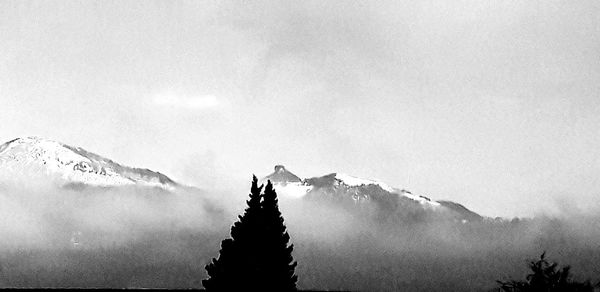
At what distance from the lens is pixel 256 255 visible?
37781 millimetres

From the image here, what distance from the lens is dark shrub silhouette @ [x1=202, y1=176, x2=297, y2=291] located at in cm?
3712

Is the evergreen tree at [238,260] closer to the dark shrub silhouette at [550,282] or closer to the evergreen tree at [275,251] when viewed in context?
the evergreen tree at [275,251]

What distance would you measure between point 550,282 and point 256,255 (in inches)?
644

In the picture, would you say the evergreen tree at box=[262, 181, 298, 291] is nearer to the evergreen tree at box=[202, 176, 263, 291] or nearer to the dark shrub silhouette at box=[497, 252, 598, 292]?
the evergreen tree at box=[202, 176, 263, 291]

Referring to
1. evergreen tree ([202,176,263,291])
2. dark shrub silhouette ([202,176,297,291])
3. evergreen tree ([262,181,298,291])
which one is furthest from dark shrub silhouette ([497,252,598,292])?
evergreen tree ([202,176,263,291])

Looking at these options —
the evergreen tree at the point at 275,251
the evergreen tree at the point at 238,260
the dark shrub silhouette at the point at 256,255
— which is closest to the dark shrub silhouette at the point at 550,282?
the dark shrub silhouette at the point at 256,255

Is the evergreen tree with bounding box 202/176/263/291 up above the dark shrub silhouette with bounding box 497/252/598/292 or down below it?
above

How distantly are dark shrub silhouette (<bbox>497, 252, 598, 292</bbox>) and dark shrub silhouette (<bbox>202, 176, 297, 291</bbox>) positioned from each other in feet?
46.0

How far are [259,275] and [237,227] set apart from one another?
2822mm

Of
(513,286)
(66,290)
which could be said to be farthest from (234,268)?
(513,286)

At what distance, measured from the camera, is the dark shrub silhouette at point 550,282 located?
85.0 ft

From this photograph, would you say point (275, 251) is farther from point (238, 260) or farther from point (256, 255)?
point (238, 260)

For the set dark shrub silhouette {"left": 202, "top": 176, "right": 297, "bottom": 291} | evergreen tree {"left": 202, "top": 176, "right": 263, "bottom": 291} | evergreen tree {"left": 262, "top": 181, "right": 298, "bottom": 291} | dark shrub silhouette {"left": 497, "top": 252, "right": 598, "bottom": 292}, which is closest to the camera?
dark shrub silhouette {"left": 497, "top": 252, "right": 598, "bottom": 292}

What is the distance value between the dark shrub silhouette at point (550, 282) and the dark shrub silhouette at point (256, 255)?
14006 millimetres
